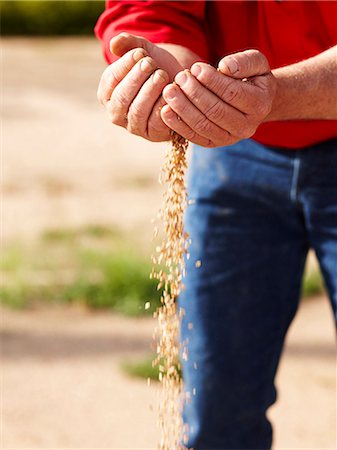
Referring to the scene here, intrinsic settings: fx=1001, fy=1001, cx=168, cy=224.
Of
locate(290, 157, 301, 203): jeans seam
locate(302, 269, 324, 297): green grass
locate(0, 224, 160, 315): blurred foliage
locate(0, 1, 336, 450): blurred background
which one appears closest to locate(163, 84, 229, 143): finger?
locate(290, 157, 301, 203): jeans seam

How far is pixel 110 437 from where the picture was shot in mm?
3711

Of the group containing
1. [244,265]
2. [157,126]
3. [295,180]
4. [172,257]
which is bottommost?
[244,265]

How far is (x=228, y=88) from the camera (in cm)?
189

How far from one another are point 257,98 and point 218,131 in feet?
0.33

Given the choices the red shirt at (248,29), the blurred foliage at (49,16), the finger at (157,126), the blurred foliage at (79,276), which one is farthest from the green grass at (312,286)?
the blurred foliage at (49,16)

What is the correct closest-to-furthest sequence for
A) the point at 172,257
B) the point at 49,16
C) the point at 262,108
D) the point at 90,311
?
1. the point at 262,108
2. the point at 172,257
3. the point at 90,311
4. the point at 49,16

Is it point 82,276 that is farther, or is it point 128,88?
point 82,276

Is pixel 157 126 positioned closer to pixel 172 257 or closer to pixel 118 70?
pixel 118 70

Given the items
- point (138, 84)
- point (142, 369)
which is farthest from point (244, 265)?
point (142, 369)

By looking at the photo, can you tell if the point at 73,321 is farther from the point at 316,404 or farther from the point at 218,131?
the point at 218,131

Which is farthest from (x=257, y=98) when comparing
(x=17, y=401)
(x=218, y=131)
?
(x=17, y=401)

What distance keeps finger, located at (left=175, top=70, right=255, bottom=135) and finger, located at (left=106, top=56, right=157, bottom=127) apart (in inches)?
2.7

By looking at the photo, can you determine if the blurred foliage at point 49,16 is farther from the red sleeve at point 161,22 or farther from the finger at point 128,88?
the finger at point 128,88

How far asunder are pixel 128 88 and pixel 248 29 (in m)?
0.61
